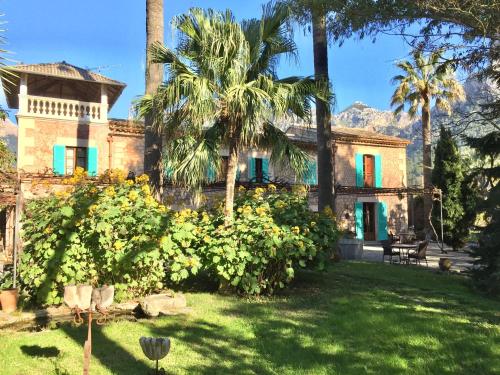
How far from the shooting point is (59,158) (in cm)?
1597

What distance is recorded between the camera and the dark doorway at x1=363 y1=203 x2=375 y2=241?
2336 cm

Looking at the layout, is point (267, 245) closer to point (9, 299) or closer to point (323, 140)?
point (9, 299)

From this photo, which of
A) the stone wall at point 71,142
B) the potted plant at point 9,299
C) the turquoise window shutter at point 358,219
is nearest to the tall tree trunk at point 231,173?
the potted plant at point 9,299

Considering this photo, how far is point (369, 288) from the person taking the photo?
8047 millimetres

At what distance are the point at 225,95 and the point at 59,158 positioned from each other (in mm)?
10811

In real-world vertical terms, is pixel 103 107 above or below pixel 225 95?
above

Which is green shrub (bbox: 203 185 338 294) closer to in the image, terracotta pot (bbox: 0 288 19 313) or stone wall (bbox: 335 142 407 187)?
terracotta pot (bbox: 0 288 19 313)

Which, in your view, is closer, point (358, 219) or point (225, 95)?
point (225, 95)

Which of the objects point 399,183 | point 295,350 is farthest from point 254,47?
point 399,183

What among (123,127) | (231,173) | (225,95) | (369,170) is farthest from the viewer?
(369,170)

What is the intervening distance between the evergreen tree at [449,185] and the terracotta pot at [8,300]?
18.1 m

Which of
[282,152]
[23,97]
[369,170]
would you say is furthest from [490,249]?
[369,170]

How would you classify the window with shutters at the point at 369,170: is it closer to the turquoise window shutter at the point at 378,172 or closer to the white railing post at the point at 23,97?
the turquoise window shutter at the point at 378,172

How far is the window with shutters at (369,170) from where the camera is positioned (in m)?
23.1
